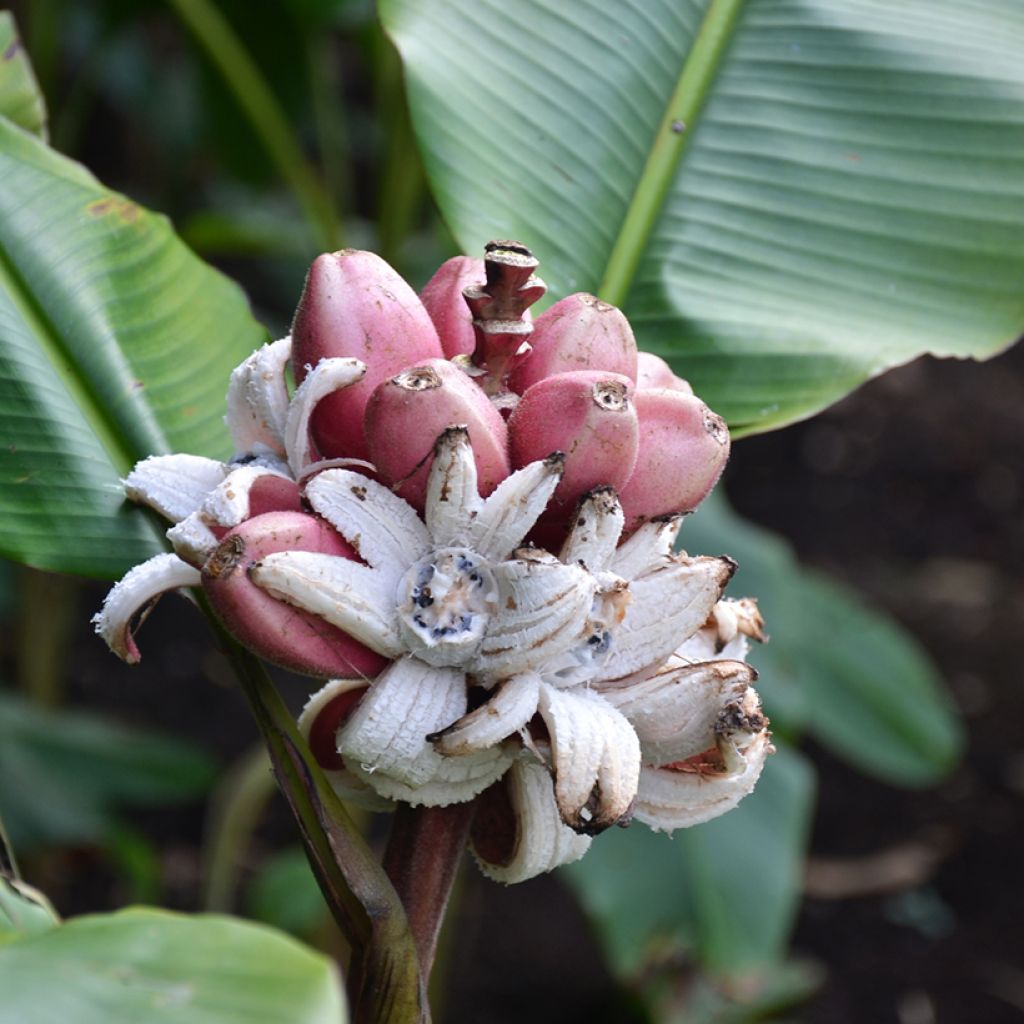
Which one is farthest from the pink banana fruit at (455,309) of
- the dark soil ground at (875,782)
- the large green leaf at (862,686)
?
the dark soil ground at (875,782)

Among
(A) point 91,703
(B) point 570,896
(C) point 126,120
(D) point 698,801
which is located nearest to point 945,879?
(B) point 570,896

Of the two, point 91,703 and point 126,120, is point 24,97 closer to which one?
point 91,703

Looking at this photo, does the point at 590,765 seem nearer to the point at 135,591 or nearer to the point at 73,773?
the point at 135,591

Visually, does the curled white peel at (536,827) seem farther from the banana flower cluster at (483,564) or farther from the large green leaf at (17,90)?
the large green leaf at (17,90)

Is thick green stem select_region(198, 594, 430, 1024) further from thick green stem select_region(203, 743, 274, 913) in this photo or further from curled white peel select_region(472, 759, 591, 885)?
thick green stem select_region(203, 743, 274, 913)

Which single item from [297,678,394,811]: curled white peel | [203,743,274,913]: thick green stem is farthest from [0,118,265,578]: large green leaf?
[203,743,274,913]: thick green stem

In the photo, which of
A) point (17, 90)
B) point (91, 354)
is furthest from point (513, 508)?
point (17, 90)

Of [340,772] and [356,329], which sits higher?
[356,329]
